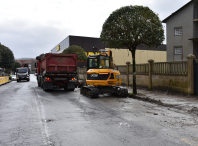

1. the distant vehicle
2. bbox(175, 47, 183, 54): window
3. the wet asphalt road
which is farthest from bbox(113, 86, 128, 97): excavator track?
the distant vehicle

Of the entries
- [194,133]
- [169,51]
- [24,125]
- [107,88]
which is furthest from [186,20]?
[24,125]

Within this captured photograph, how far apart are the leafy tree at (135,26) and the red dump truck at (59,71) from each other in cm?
484

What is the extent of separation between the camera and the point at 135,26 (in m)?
11.9

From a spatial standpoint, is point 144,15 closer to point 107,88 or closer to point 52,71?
point 107,88

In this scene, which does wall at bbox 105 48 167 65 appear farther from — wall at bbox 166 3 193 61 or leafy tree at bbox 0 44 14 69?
leafy tree at bbox 0 44 14 69

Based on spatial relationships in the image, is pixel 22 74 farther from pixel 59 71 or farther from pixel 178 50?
pixel 178 50

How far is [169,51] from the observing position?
27812mm

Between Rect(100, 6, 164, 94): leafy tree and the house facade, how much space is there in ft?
49.8

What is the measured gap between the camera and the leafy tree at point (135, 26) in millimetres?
11793

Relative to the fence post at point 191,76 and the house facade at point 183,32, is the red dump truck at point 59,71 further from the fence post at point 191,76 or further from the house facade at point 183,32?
the house facade at point 183,32

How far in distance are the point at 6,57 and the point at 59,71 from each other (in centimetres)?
3683

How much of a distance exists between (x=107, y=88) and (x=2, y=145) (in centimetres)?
847

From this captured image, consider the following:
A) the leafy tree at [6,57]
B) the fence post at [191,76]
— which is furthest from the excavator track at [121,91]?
the leafy tree at [6,57]

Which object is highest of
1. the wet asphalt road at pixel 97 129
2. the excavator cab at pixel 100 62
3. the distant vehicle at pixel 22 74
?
the excavator cab at pixel 100 62
